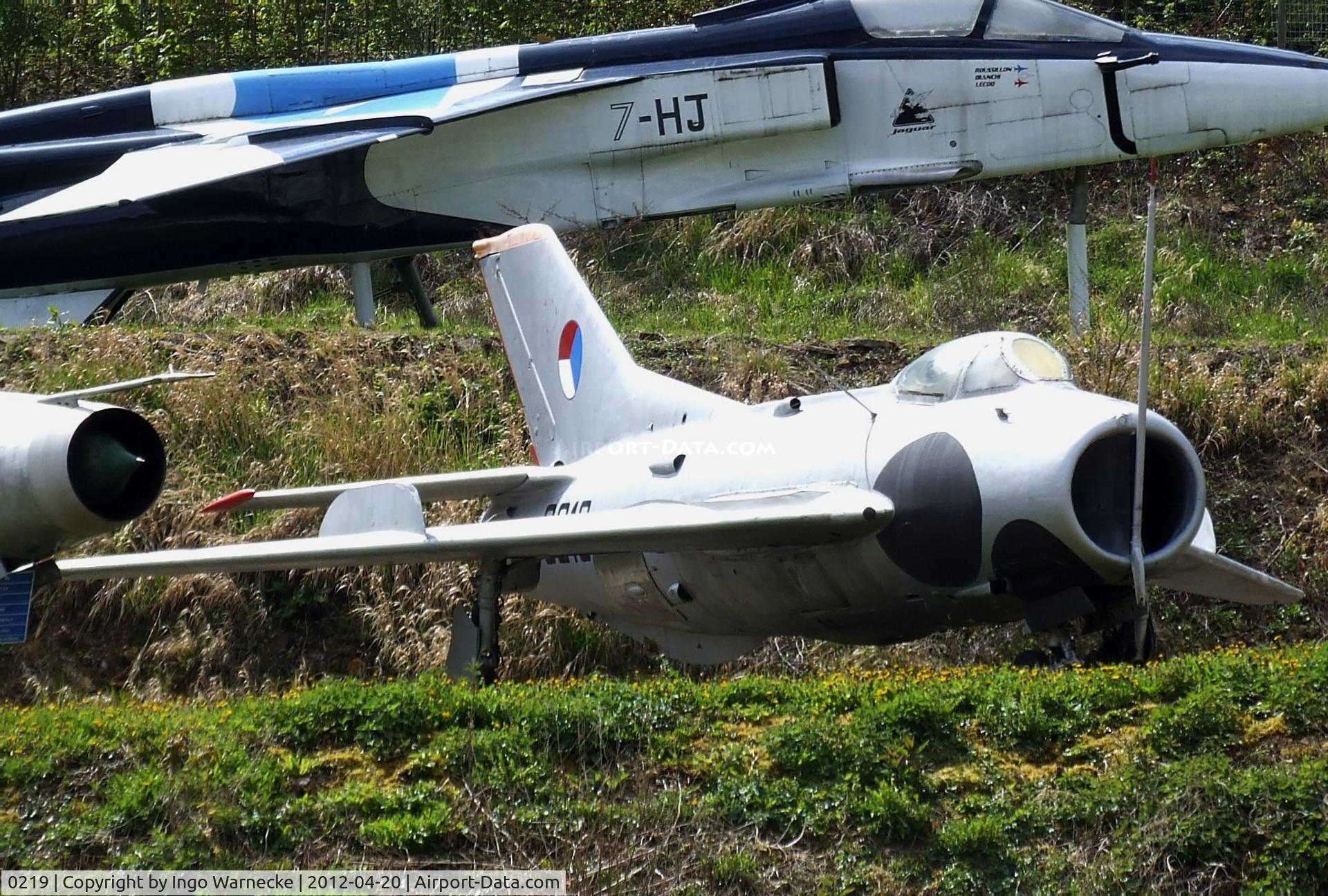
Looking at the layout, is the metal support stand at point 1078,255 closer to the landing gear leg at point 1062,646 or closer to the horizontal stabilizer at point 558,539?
the horizontal stabilizer at point 558,539

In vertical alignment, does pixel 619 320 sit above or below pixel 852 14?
below

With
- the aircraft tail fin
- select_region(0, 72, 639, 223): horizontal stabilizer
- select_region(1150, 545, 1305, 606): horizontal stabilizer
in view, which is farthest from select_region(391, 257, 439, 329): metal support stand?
select_region(1150, 545, 1305, 606): horizontal stabilizer

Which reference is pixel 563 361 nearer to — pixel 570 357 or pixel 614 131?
pixel 570 357

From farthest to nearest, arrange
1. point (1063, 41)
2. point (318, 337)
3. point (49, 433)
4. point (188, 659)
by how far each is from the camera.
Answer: point (318, 337) → point (1063, 41) → point (188, 659) → point (49, 433)

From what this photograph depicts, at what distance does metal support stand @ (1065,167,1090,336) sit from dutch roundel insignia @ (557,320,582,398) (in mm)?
4565

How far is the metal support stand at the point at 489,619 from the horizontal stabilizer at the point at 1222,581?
4.01 metres

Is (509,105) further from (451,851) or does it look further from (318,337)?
(451,851)

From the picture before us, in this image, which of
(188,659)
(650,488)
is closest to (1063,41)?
(650,488)

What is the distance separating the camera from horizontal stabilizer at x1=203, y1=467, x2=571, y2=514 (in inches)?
368

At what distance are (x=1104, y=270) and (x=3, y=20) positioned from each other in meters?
15.9

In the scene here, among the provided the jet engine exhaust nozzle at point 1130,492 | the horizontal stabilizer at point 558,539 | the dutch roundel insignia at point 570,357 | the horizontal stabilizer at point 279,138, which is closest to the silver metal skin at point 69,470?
the horizontal stabilizer at point 558,539

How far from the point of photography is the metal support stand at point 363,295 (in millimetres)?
14766

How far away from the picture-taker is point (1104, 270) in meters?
16.7

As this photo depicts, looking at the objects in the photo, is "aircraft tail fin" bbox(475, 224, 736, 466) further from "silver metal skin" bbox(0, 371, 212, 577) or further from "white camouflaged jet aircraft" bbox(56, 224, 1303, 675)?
"silver metal skin" bbox(0, 371, 212, 577)
